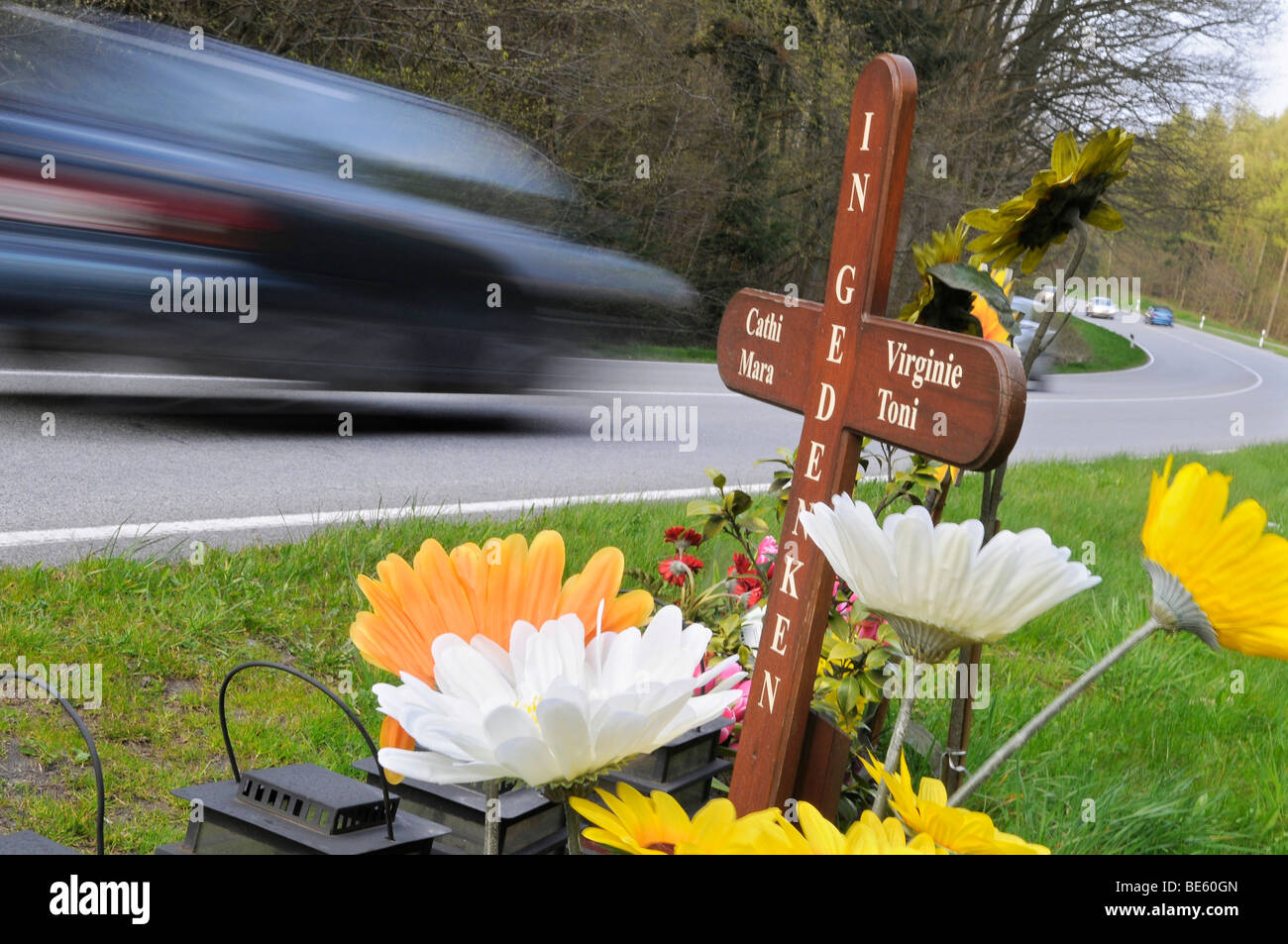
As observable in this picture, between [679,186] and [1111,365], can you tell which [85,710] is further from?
[1111,365]

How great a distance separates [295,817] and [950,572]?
1.81 ft

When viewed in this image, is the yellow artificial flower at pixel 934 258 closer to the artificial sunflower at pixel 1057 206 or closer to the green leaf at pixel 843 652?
the artificial sunflower at pixel 1057 206

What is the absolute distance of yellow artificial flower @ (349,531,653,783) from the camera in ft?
2.84

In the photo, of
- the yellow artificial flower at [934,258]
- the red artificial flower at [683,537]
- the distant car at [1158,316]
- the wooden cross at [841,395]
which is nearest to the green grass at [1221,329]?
the distant car at [1158,316]

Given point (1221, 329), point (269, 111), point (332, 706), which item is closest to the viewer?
point (332, 706)

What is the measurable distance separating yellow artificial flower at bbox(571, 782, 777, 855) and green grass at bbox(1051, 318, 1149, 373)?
23.2m


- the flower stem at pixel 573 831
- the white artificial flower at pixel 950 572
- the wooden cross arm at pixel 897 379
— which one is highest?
the wooden cross arm at pixel 897 379

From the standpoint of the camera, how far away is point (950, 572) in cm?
83

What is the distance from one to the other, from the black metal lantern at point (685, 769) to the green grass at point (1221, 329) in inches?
1892

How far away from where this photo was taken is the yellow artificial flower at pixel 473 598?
0.86m

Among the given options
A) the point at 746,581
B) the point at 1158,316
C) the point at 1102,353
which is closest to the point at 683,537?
the point at 746,581

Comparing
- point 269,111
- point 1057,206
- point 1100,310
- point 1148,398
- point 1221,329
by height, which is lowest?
point 1148,398

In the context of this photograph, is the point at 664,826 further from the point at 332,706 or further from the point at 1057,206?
the point at 332,706

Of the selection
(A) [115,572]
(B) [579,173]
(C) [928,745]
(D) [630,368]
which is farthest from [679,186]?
(C) [928,745]
